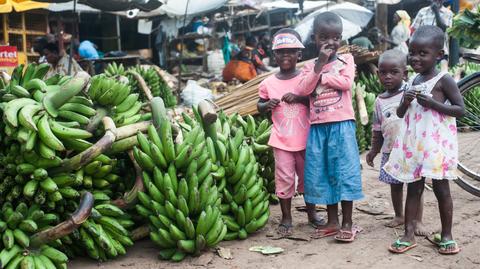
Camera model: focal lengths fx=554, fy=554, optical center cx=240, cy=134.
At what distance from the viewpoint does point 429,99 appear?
3.49 m

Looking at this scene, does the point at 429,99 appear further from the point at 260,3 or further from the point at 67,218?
the point at 260,3

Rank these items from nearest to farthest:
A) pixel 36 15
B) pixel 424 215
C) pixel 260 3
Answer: pixel 424 215, pixel 36 15, pixel 260 3

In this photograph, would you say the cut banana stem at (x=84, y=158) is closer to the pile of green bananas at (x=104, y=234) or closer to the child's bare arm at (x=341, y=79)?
the pile of green bananas at (x=104, y=234)

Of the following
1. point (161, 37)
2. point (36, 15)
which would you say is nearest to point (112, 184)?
point (36, 15)

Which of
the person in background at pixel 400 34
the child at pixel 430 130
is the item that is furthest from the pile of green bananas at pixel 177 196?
the person in background at pixel 400 34

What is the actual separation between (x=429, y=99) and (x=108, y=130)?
2032 millimetres

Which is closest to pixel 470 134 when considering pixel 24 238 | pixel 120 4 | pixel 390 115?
pixel 390 115

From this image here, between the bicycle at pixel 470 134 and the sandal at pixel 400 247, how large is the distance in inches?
63.0

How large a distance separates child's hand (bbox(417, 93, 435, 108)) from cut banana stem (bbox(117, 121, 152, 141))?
5.93ft

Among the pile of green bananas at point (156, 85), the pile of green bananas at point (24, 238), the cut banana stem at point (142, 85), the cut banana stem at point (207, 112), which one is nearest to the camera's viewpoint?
the pile of green bananas at point (24, 238)

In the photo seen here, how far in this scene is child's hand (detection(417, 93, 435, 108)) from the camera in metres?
3.49

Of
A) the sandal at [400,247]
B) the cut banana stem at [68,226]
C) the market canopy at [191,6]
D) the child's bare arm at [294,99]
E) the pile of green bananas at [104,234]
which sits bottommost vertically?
the sandal at [400,247]

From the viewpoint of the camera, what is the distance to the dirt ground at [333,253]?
11.5 feet

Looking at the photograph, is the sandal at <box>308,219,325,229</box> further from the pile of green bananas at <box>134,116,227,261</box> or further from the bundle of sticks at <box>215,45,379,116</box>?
the bundle of sticks at <box>215,45,379,116</box>
